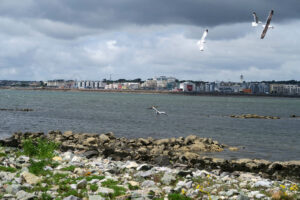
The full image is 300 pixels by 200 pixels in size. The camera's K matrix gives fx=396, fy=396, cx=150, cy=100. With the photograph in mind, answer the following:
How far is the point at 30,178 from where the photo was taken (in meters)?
13.0

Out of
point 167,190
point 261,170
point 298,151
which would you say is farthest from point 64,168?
point 298,151

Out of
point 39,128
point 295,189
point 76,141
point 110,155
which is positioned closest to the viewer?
point 295,189

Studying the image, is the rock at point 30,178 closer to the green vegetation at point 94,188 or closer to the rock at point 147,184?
the green vegetation at point 94,188

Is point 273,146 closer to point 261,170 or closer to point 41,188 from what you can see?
point 261,170

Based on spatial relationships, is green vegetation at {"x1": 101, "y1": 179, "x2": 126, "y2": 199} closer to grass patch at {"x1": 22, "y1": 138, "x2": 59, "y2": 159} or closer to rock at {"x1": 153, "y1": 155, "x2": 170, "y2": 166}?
grass patch at {"x1": 22, "y1": 138, "x2": 59, "y2": 159}

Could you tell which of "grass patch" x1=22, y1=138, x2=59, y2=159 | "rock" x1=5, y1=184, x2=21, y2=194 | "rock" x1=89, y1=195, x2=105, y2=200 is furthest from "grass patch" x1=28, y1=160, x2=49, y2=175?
"rock" x1=89, y1=195, x2=105, y2=200

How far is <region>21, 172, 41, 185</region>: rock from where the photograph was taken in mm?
12825

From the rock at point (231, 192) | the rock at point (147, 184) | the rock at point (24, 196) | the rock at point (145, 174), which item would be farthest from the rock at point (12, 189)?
the rock at point (231, 192)

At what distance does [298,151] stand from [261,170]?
44.9 feet

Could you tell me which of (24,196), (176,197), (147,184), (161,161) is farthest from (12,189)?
(161,161)

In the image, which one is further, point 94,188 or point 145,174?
point 145,174

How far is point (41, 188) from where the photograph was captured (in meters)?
12.2

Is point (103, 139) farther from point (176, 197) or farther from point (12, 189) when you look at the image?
point (176, 197)

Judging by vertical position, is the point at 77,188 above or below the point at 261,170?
above
